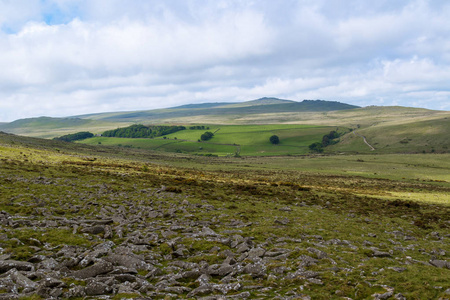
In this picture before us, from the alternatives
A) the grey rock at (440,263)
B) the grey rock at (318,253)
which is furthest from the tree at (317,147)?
the grey rock at (318,253)

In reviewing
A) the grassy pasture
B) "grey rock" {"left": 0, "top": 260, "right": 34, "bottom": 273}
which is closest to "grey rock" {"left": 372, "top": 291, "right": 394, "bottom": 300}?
the grassy pasture

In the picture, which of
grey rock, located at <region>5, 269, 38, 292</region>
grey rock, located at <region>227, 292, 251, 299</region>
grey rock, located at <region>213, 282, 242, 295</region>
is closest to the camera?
grey rock, located at <region>5, 269, 38, 292</region>

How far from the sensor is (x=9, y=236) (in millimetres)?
13531

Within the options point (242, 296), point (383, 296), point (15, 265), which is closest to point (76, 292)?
point (15, 265)

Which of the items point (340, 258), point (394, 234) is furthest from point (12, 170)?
point (394, 234)

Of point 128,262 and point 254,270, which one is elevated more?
point 128,262

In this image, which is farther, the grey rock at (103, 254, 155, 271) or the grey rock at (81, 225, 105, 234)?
the grey rock at (81, 225, 105, 234)

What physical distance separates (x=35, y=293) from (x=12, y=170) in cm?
2859

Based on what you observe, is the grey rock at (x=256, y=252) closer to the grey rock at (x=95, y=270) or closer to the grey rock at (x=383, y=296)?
the grey rock at (x=383, y=296)

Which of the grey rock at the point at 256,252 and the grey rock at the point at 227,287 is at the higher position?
the grey rock at the point at 227,287

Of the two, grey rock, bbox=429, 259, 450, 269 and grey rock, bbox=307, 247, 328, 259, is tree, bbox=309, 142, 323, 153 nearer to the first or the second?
grey rock, bbox=429, 259, 450, 269

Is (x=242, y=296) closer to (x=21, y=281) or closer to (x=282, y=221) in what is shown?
(x=21, y=281)

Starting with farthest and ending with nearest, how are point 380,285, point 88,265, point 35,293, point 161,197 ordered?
point 161,197 → point 88,265 → point 380,285 → point 35,293

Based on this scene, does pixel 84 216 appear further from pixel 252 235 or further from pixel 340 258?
pixel 340 258
